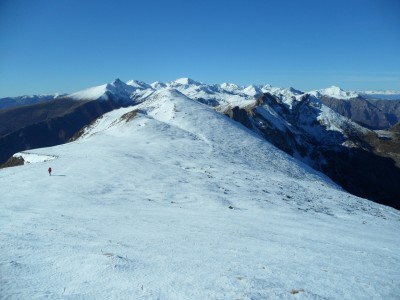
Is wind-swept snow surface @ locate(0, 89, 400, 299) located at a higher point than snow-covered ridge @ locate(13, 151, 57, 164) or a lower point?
lower

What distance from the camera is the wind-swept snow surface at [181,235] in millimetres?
9875

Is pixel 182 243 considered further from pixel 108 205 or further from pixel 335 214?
pixel 335 214

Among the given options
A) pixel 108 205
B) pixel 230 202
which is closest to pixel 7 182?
pixel 108 205

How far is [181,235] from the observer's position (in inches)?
610

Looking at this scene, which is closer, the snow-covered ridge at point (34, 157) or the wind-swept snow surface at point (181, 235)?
the wind-swept snow surface at point (181, 235)

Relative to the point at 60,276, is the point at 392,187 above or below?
below

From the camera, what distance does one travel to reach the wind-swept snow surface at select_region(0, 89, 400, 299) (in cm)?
988

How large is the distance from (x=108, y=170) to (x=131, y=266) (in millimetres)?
22813

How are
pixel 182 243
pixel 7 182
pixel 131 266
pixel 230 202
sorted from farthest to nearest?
1. pixel 7 182
2. pixel 230 202
3. pixel 182 243
4. pixel 131 266

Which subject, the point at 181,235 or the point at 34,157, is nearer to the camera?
the point at 181,235

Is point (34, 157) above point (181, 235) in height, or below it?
above

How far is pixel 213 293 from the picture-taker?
31.1 ft

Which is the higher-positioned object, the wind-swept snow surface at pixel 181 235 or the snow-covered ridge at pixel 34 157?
the snow-covered ridge at pixel 34 157

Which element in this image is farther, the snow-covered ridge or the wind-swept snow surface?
the snow-covered ridge
